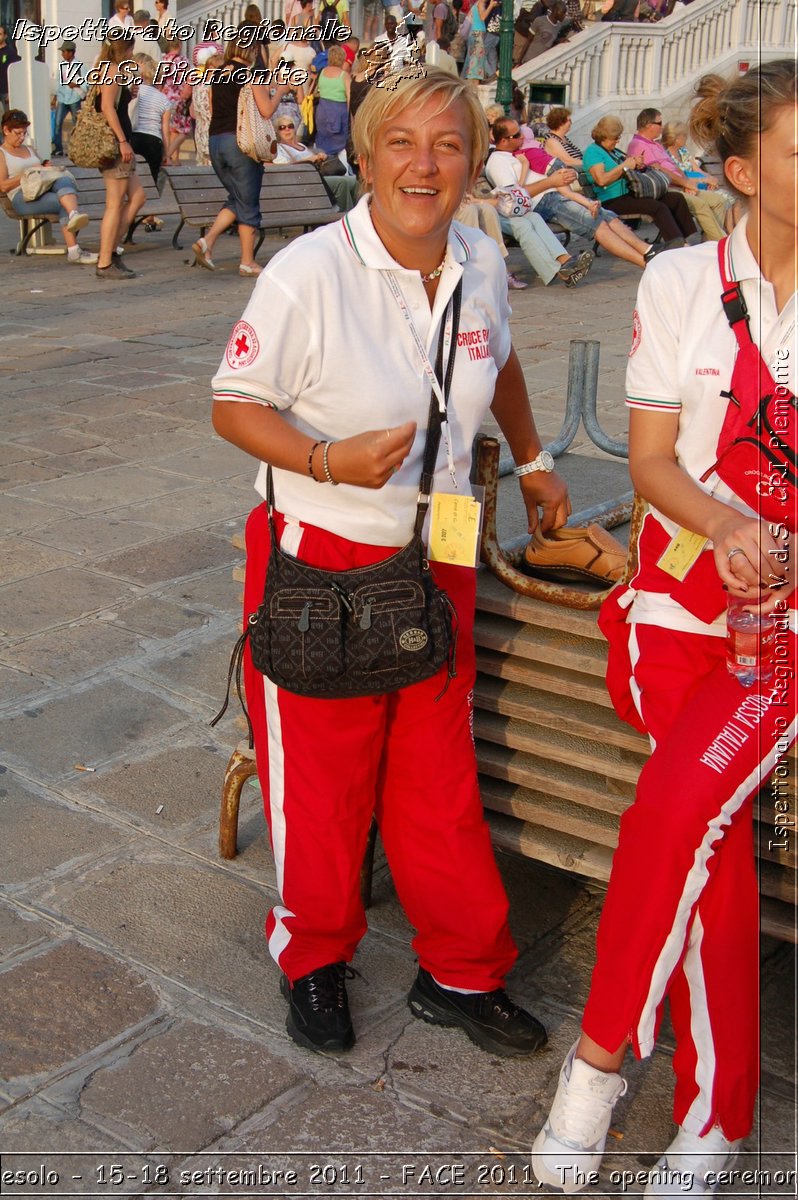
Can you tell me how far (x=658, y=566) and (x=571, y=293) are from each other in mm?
9758

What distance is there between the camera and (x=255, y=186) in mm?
11578

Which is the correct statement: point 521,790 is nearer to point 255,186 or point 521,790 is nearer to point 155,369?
point 155,369

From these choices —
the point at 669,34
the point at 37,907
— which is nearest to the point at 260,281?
the point at 37,907

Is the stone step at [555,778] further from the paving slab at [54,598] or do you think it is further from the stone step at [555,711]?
the paving slab at [54,598]

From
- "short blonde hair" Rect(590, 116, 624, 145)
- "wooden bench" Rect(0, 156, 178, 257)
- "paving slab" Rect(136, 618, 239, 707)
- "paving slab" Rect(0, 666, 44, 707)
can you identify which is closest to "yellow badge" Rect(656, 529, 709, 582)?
"paving slab" Rect(136, 618, 239, 707)

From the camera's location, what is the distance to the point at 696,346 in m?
2.34

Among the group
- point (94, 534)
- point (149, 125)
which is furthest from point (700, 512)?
point (149, 125)

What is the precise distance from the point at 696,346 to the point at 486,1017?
1.32 metres

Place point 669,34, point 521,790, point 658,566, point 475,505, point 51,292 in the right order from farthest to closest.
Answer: point 669,34 → point 51,292 → point 521,790 → point 475,505 → point 658,566

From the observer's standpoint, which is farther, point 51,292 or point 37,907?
point 51,292

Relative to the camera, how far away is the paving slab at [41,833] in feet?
10.7

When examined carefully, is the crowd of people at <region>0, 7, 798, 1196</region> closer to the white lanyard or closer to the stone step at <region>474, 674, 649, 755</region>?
the white lanyard

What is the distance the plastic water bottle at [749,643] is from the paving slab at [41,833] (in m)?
1.71
